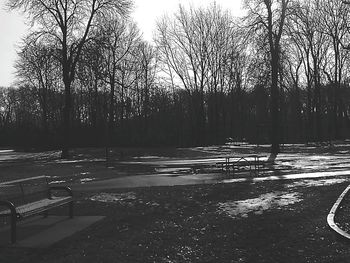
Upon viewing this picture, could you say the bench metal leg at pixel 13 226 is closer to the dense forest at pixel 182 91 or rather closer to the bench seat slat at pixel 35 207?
the bench seat slat at pixel 35 207

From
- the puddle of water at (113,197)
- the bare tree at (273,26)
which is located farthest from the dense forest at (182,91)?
the puddle of water at (113,197)

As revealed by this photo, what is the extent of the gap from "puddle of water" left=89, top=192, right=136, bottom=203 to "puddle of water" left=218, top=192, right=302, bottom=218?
2.66 metres

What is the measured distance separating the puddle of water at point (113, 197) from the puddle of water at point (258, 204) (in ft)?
8.73

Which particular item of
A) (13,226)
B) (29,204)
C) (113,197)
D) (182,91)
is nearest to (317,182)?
(113,197)

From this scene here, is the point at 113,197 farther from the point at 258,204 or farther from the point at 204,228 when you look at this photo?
the point at 204,228

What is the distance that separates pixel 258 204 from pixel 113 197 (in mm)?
3920

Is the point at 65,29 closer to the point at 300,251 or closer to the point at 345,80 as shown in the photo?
the point at 300,251

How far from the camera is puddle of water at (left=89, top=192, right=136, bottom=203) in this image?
11716 mm

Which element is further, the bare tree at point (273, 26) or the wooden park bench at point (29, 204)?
the bare tree at point (273, 26)

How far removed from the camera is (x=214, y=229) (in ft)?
26.0

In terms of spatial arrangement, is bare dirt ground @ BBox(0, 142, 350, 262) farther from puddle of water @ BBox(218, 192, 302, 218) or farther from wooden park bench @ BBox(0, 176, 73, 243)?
wooden park bench @ BBox(0, 176, 73, 243)

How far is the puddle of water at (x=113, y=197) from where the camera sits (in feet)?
38.4

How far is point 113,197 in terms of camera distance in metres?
12.3

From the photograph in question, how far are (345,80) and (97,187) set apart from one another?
185ft
